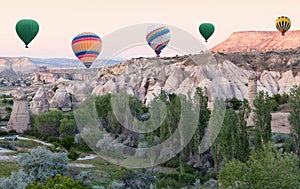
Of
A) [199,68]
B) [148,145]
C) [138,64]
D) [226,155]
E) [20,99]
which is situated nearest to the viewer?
[226,155]

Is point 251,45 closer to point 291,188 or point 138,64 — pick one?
point 138,64

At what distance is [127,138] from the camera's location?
2870 centimetres

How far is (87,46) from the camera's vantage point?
121ft

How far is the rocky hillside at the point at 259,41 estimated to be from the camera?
384ft

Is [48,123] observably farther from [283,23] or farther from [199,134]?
[283,23]

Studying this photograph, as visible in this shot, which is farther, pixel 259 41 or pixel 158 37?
pixel 259 41

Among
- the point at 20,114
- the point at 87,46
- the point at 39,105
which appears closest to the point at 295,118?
the point at 20,114

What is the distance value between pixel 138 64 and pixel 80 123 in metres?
29.8

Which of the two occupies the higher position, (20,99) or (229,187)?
(20,99)

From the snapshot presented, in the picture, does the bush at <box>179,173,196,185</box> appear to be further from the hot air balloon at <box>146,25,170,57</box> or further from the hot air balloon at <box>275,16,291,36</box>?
the hot air balloon at <box>275,16,291,36</box>

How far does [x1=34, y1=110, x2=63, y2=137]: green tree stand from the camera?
32.0 m

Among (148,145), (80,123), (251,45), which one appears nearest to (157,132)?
(148,145)

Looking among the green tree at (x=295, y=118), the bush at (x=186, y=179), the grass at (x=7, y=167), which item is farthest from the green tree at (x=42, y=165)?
the green tree at (x=295, y=118)

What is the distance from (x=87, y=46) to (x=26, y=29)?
529cm
